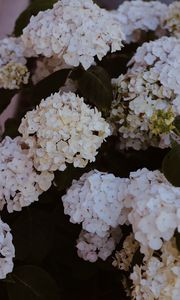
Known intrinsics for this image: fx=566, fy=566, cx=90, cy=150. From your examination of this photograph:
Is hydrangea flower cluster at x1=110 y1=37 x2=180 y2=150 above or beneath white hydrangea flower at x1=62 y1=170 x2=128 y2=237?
above

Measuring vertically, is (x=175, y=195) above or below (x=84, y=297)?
above

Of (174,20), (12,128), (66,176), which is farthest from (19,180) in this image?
(174,20)

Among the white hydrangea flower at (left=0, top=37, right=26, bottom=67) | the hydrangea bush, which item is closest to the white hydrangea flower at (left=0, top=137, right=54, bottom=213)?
the hydrangea bush

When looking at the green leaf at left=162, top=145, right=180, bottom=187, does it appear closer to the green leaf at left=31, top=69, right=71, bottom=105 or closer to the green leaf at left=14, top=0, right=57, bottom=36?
the green leaf at left=31, top=69, right=71, bottom=105

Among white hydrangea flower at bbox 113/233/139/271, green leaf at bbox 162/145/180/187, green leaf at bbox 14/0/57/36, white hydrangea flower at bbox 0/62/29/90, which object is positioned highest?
green leaf at bbox 14/0/57/36

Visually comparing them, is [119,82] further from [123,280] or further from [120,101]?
[123,280]

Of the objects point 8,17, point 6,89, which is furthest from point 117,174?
point 8,17
